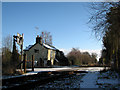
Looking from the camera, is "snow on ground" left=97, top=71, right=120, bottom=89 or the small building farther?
the small building

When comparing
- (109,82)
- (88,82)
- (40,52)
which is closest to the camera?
(109,82)

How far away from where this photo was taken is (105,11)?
7930mm

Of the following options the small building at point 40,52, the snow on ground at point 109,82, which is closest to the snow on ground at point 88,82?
the snow on ground at point 109,82

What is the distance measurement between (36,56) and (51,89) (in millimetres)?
42977

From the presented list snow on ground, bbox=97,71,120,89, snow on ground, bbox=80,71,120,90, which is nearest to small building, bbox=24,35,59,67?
snow on ground, bbox=80,71,120,90

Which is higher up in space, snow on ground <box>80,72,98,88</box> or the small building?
the small building

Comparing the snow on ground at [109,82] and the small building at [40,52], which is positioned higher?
the small building at [40,52]

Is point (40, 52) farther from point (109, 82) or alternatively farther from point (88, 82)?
point (109, 82)

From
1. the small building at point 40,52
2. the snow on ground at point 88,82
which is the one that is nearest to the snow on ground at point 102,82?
the snow on ground at point 88,82

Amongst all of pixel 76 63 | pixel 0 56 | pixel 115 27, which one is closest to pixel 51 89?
pixel 115 27

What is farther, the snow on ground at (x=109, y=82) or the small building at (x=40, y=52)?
the small building at (x=40, y=52)

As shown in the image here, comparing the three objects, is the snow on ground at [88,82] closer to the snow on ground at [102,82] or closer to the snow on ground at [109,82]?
the snow on ground at [102,82]

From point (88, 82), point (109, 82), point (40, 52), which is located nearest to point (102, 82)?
point (109, 82)

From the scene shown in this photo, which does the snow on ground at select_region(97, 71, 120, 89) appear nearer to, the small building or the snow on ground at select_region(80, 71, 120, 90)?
the snow on ground at select_region(80, 71, 120, 90)
